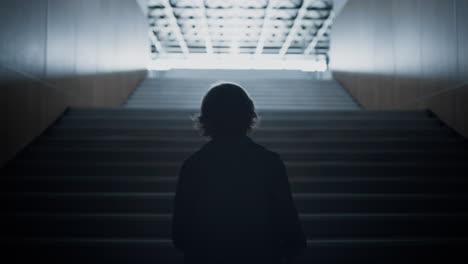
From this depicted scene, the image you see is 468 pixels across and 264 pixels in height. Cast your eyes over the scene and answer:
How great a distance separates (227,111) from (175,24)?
61.5ft

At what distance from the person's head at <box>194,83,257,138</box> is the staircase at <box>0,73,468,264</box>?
1545mm

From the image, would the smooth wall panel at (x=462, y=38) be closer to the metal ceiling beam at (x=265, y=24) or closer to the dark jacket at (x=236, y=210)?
the dark jacket at (x=236, y=210)

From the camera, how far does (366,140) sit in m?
4.54

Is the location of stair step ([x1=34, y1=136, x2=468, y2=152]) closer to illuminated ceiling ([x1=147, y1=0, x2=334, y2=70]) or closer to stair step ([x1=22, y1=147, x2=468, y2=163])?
stair step ([x1=22, y1=147, x2=468, y2=163])

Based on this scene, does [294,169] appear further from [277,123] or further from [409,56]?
[409,56]

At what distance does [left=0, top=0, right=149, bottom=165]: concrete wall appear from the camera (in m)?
3.88

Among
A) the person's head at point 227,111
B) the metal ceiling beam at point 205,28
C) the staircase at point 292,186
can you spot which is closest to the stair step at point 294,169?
the staircase at point 292,186

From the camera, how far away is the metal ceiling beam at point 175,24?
16598 mm

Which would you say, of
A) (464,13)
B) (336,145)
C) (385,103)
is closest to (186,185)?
(336,145)

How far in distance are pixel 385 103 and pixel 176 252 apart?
530 cm

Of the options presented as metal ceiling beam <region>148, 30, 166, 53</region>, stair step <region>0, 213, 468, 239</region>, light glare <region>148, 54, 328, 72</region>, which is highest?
metal ceiling beam <region>148, 30, 166, 53</region>

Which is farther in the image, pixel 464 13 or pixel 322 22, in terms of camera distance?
pixel 322 22

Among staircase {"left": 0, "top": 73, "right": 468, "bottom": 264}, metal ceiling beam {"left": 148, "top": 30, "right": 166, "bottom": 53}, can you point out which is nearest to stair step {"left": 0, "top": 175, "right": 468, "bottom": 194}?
staircase {"left": 0, "top": 73, "right": 468, "bottom": 264}

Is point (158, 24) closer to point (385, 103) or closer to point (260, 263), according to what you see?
point (385, 103)
